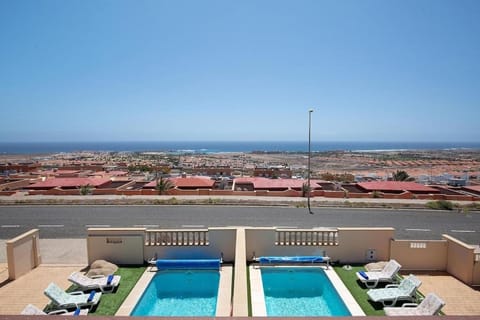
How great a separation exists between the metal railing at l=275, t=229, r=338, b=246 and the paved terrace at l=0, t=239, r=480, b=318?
10.5 ft

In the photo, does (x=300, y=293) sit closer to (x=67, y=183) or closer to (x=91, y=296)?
(x=91, y=296)

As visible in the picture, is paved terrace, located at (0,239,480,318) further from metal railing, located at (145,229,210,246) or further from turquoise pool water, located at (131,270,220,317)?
turquoise pool water, located at (131,270,220,317)

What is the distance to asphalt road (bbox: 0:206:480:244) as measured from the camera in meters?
16.4

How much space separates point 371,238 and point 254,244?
431cm

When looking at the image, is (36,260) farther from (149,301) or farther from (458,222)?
(458,222)

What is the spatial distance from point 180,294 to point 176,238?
2.23 meters

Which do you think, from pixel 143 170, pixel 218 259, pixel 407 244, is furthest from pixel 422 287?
pixel 143 170

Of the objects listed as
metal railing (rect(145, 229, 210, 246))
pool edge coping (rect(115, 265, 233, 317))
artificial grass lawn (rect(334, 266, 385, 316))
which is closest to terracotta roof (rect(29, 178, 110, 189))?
metal railing (rect(145, 229, 210, 246))

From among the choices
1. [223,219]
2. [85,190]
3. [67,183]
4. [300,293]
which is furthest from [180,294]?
[67,183]

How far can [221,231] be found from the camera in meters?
11.4

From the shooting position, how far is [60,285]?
9.82m

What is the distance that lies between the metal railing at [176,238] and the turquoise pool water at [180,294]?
1.08 meters

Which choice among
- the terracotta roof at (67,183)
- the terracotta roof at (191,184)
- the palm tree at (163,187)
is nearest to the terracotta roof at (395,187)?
the terracotta roof at (191,184)

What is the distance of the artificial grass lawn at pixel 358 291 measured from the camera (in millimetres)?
8305
